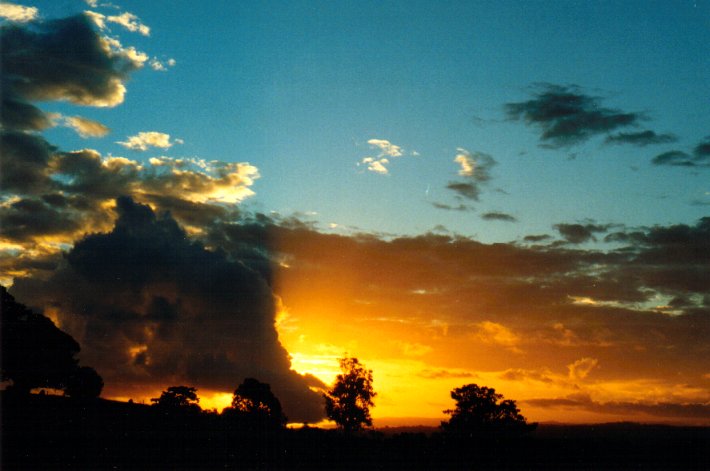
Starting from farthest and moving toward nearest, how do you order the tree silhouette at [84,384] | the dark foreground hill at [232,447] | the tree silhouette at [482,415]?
the tree silhouette at [482,415] < the tree silhouette at [84,384] < the dark foreground hill at [232,447]

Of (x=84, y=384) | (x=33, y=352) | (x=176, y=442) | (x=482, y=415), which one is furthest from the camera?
(x=482, y=415)

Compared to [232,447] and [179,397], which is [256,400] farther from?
[232,447]

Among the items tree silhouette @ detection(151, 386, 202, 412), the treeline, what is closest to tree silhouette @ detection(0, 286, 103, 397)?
the treeline

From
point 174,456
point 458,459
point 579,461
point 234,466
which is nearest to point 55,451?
point 174,456

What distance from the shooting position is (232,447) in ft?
192

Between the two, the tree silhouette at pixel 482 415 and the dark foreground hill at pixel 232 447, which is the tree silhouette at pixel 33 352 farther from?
the tree silhouette at pixel 482 415

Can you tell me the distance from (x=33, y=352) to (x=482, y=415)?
74.7 m

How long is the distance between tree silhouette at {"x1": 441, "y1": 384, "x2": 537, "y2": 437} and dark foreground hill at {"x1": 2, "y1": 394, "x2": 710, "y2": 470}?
49.7 feet

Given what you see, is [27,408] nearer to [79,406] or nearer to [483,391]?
[79,406]

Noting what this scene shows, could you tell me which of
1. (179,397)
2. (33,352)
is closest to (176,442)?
(33,352)

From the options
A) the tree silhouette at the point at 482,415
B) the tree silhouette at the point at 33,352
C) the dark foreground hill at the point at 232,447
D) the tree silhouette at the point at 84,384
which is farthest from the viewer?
the tree silhouette at the point at 482,415

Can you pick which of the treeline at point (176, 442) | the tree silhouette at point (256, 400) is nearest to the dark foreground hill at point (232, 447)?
the treeline at point (176, 442)

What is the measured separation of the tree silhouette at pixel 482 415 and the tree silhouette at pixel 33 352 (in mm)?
65694

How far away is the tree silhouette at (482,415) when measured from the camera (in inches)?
4122
